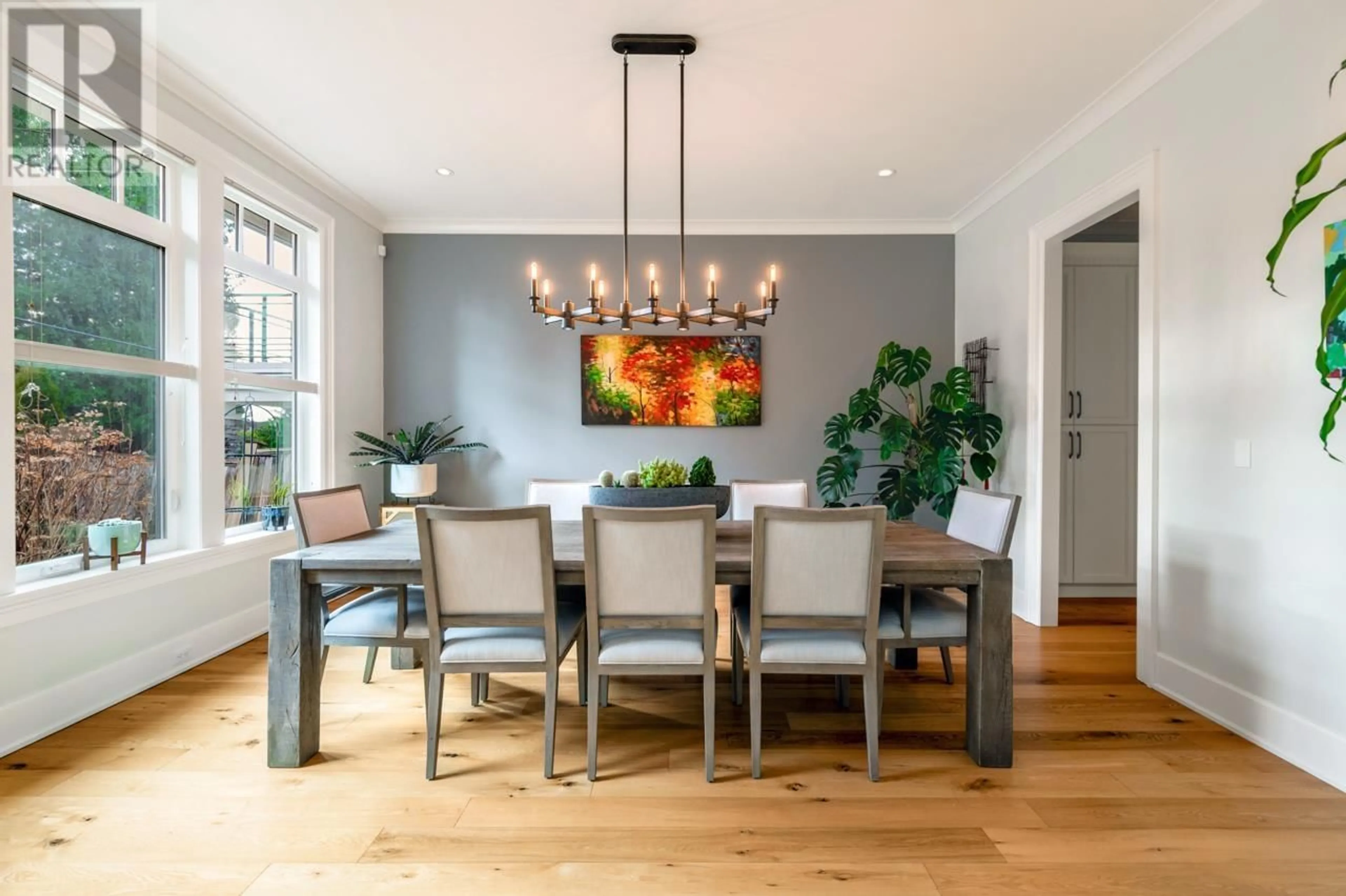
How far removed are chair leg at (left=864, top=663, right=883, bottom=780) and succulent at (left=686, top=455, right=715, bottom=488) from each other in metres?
0.88

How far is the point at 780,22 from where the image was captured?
8.08 ft

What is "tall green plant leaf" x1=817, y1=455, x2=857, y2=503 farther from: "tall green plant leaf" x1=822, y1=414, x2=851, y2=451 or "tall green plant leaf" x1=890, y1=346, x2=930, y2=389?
"tall green plant leaf" x1=890, y1=346, x2=930, y2=389

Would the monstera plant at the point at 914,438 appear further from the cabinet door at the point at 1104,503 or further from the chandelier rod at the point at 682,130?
the chandelier rod at the point at 682,130

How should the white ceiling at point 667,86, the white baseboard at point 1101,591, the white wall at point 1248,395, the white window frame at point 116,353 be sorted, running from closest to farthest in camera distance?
1. the white wall at point 1248,395
2. the white window frame at point 116,353
3. the white ceiling at point 667,86
4. the white baseboard at point 1101,591

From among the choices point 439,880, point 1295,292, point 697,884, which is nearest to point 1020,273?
point 1295,292

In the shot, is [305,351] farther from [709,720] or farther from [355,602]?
[709,720]

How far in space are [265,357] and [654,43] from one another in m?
2.86

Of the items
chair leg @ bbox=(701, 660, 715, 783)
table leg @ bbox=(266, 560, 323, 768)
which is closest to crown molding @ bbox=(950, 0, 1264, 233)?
chair leg @ bbox=(701, 660, 715, 783)

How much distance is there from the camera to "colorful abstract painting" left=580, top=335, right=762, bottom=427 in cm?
484

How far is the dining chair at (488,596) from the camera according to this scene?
6.45 feet

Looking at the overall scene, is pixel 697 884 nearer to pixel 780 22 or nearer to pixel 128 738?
pixel 128 738

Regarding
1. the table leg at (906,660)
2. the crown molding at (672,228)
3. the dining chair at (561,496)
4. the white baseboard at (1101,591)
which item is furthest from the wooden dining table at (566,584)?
the crown molding at (672,228)

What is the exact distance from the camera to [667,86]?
293cm

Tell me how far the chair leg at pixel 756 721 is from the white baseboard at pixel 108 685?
2555 millimetres
